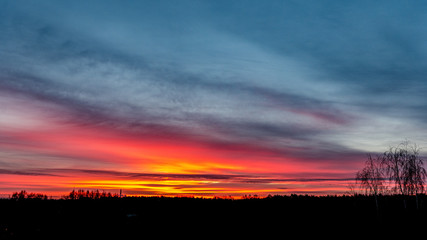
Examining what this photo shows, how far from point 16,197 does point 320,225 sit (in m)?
25.0

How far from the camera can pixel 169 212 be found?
84.8ft

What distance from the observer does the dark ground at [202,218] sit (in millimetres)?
20203

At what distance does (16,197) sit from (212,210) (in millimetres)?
17348

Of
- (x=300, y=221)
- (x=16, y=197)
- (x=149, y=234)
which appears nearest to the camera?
(x=149, y=234)

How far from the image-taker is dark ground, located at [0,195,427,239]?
20203 mm

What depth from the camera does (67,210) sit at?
1029 inches

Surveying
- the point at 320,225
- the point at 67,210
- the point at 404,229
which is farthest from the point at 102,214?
the point at 404,229

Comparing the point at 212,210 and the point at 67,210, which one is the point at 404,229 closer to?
the point at 212,210

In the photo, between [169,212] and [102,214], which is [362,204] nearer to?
[169,212]

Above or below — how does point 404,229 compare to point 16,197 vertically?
below

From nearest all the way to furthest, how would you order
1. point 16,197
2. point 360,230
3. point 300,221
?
1. point 360,230
2. point 300,221
3. point 16,197

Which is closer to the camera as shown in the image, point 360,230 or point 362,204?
point 360,230

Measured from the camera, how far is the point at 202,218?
78.9 ft

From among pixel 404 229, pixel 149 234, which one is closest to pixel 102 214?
pixel 149 234
